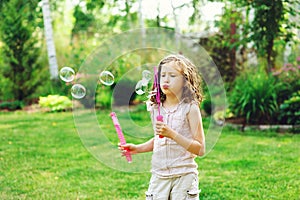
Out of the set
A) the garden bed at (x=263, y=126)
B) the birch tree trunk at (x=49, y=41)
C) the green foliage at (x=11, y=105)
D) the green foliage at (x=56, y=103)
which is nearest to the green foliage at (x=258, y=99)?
the garden bed at (x=263, y=126)

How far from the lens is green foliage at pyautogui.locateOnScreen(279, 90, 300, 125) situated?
6.95m

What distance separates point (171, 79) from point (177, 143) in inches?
12.6

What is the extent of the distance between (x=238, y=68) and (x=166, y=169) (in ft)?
26.5

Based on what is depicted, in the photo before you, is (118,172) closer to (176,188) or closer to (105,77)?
(105,77)

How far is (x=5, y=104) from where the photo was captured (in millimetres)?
10516

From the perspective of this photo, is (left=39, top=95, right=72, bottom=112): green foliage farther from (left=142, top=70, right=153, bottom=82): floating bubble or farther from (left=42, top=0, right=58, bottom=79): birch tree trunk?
(left=142, top=70, right=153, bottom=82): floating bubble

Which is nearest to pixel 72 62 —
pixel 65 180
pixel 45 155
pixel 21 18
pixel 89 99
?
pixel 21 18

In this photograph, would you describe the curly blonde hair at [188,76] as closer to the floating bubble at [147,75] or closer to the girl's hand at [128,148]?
the floating bubble at [147,75]

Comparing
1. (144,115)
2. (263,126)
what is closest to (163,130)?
(144,115)

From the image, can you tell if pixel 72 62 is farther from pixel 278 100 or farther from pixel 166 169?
pixel 166 169

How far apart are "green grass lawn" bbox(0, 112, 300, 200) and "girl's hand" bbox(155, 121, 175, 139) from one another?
4.91 feet

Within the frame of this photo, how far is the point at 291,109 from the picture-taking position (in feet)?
23.1

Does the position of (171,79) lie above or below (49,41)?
below

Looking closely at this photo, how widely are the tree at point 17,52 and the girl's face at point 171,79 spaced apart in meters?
9.08
